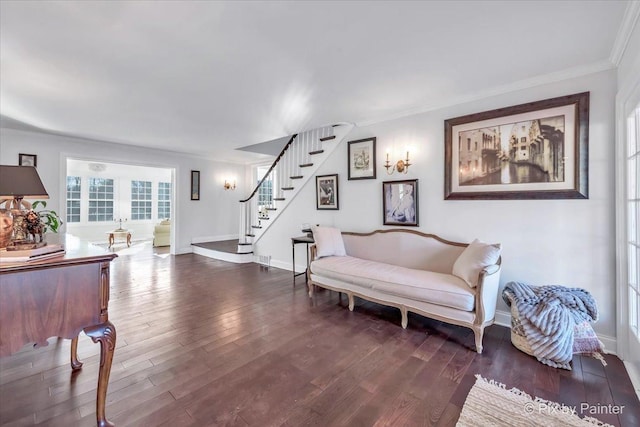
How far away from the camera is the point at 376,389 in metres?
1.86

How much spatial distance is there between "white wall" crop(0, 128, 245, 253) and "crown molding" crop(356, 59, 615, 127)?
530 cm

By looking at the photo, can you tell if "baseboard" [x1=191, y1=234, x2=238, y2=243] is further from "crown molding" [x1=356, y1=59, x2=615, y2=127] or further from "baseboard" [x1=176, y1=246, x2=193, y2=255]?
"crown molding" [x1=356, y1=59, x2=615, y2=127]

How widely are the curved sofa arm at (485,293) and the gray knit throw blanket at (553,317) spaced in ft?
0.68

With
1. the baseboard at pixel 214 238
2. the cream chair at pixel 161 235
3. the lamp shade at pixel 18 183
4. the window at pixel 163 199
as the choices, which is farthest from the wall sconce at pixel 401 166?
the window at pixel 163 199

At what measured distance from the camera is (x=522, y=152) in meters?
2.81

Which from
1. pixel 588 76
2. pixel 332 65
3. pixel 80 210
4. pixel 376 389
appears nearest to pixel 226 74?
pixel 332 65

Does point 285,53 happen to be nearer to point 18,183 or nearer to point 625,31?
point 18,183

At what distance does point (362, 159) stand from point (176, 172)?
493 centimetres

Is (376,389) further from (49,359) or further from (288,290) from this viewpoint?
(49,359)

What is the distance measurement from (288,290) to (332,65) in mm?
2949

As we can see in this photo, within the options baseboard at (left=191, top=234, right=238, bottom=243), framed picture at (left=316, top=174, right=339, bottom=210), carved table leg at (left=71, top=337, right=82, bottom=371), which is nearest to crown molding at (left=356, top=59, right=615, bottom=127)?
framed picture at (left=316, top=174, right=339, bottom=210)

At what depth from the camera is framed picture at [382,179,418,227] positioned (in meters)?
3.56

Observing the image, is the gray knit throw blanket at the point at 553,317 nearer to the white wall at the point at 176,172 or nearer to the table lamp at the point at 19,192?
the table lamp at the point at 19,192

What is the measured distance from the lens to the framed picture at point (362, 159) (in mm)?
3990
